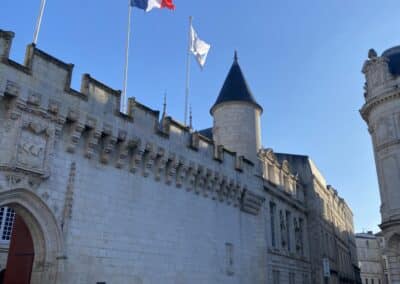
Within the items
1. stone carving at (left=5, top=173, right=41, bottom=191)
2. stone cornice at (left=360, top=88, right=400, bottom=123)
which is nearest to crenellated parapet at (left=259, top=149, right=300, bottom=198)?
stone cornice at (left=360, top=88, right=400, bottom=123)

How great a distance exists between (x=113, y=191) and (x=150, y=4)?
27.7ft

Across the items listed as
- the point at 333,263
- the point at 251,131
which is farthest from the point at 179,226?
the point at 333,263

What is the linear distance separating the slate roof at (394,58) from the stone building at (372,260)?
46080 millimetres

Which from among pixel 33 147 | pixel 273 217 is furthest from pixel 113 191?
pixel 273 217

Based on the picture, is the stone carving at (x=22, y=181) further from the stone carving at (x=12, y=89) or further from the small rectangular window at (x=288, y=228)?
the small rectangular window at (x=288, y=228)

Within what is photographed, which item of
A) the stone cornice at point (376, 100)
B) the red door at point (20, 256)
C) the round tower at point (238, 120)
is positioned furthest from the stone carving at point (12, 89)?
the stone cornice at point (376, 100)

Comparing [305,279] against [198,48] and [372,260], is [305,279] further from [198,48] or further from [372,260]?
[372,260]

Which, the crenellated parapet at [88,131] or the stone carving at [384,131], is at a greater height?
the stone carving at [384,131]

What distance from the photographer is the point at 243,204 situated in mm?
18250

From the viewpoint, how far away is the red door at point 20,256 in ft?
34.1

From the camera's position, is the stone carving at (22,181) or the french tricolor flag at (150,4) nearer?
the stone carving at (22,181)

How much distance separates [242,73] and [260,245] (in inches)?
424

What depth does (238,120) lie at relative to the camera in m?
21.3

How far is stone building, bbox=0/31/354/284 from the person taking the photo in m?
9.67
